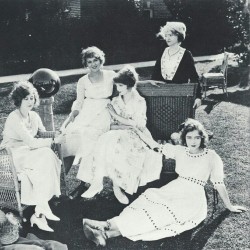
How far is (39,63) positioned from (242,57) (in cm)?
616

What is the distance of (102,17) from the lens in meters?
14.6

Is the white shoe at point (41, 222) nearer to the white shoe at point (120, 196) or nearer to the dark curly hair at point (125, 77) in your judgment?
the white shoe at point (120, 196)

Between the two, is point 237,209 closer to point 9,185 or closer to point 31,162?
point 31,162

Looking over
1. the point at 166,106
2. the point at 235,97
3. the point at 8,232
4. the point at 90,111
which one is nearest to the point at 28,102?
the point at 90,111

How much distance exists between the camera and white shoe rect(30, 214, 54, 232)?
3836mm

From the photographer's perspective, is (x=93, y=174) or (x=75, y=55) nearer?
(x=93, y=174)

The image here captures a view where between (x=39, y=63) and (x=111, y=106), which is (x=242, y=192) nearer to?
(x=111, y=106)

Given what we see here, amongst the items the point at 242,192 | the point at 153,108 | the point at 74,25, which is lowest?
the point at 242,192

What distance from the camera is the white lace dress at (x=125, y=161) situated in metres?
4.25

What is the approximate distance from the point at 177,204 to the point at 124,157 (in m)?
0.79

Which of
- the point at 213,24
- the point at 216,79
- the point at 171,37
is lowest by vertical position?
the point at 216,79

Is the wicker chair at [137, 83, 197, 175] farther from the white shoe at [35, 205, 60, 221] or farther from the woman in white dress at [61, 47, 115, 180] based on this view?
the white shoe at [35, 205, 60, 221]

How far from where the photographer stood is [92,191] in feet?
14.2

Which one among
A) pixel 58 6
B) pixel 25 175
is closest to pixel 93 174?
pixel 25 175
